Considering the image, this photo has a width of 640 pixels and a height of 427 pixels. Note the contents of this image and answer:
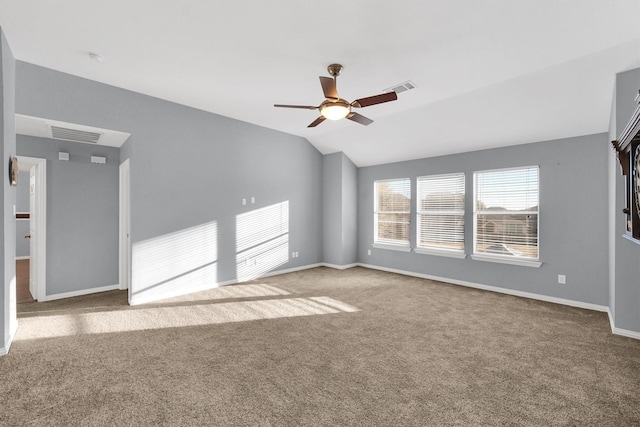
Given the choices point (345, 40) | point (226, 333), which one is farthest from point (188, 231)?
point (345, 40)

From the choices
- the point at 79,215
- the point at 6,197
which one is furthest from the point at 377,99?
the point at 79,215

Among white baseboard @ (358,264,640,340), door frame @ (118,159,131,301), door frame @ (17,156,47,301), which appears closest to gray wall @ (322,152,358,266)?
white baseboard @ (358,264,640,340)

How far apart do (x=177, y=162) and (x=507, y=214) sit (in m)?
5.33

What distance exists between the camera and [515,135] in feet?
14.8

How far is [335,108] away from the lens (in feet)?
10.2

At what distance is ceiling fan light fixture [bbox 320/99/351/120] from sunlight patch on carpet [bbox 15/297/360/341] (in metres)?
2.42

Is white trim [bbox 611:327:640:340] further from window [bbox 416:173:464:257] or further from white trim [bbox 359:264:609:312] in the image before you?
window [bbox 416:173:464:257]

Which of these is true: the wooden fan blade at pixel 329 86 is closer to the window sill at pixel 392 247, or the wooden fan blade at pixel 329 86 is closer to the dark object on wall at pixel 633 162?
the dark object on wall at pixel 633 162

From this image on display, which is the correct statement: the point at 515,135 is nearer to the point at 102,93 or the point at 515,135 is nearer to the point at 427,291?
the point at 427,291

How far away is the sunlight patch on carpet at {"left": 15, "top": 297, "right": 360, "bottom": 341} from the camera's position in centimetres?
326

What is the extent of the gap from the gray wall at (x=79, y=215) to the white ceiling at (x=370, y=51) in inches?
56.4

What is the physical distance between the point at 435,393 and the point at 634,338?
101 inches

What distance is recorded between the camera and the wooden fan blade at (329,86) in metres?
2.74

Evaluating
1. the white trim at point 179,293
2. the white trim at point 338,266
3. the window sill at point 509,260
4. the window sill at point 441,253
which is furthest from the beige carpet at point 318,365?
the white trim at point 338,266
